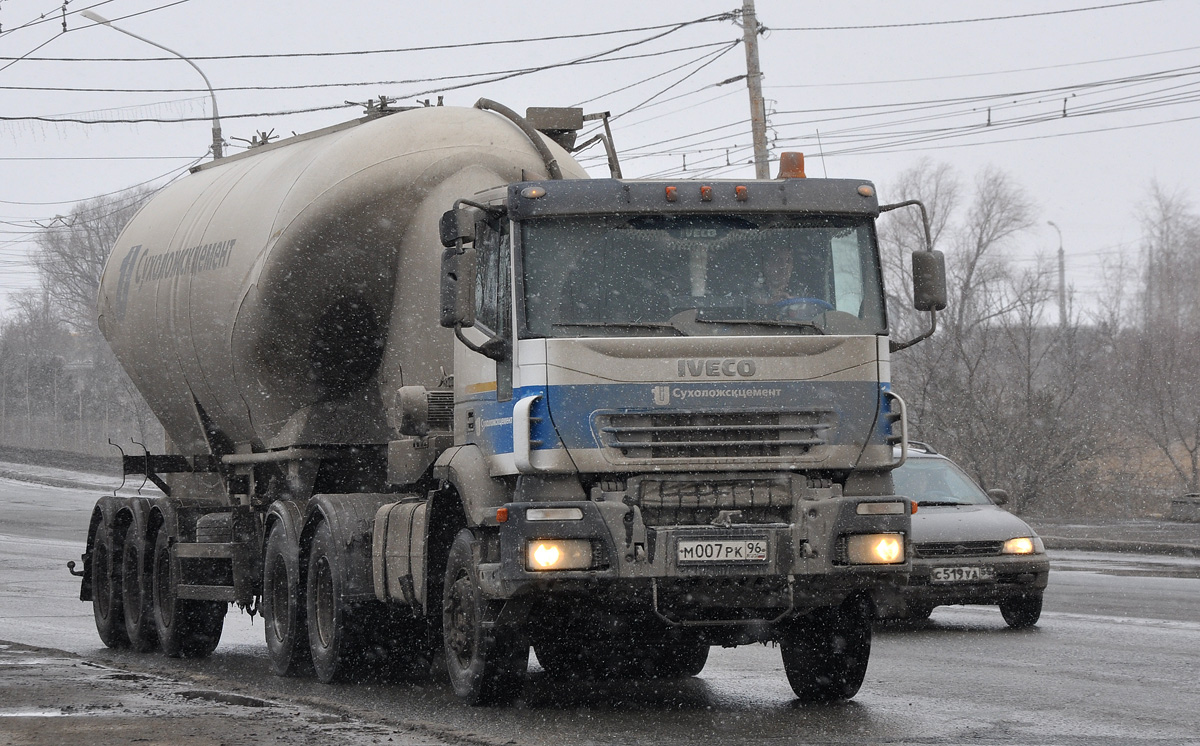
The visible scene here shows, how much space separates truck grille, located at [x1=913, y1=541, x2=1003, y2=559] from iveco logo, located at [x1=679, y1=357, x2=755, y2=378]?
5091 millimetres

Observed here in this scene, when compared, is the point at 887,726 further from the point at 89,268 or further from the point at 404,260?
the point at 89,268

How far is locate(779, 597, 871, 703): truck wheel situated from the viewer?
8.82 m

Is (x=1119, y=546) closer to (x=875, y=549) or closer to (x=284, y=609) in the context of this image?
(x=284, y=609)

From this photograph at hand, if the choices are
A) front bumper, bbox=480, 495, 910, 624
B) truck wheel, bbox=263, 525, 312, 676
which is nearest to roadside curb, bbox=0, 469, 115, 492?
truck wheel, bbox=263, 525, 312, 676

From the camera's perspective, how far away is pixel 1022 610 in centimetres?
1271

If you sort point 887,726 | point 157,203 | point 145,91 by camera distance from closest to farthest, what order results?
point 887,726
point 157,203
point 145,91

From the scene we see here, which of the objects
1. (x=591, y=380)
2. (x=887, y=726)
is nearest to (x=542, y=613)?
(x=591, y=380)

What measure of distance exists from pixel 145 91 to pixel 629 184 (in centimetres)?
2215

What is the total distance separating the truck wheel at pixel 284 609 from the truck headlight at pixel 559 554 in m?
3.49

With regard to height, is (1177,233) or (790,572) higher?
(1177,233)

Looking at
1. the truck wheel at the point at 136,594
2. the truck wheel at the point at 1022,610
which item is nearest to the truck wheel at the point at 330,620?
the truck wheel at the point at 136,594

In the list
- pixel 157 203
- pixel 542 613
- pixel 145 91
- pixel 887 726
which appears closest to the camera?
pixel 887 726

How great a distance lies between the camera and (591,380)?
798 centimetres

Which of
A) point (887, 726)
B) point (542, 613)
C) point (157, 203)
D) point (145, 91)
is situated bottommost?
point (887, 726)
